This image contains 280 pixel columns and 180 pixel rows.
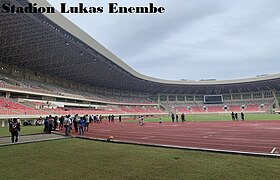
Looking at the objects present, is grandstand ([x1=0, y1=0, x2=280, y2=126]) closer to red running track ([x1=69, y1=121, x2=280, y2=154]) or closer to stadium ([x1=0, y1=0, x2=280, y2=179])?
stadium ([x1=0, y1=0, x2=280, y2=179])

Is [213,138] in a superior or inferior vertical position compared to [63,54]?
inferior

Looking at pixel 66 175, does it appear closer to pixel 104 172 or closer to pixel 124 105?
pixel 104 172

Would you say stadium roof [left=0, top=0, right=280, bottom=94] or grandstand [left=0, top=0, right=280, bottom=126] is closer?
stadium roof [left=0, top=0, right=280, bottom=94]

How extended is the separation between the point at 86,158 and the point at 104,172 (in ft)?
7.21

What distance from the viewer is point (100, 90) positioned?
79875mm

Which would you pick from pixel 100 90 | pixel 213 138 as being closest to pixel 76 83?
pixel 100 90

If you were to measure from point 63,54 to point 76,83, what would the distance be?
26541 mm

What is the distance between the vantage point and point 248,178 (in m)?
5.32

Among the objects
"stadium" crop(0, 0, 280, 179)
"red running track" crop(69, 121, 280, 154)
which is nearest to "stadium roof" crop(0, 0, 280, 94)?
"stadium" crop(0, 0, 280, 179)

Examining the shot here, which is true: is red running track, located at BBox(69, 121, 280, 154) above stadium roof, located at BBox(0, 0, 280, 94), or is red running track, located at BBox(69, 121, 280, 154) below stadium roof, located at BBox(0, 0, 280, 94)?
below

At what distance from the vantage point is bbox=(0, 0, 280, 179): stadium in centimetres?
1811

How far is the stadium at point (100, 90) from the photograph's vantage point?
1811 cm

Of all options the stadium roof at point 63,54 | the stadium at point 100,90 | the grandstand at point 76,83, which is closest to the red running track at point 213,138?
the stadium at point 100,90

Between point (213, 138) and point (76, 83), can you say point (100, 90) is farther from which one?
point (213, 138)
